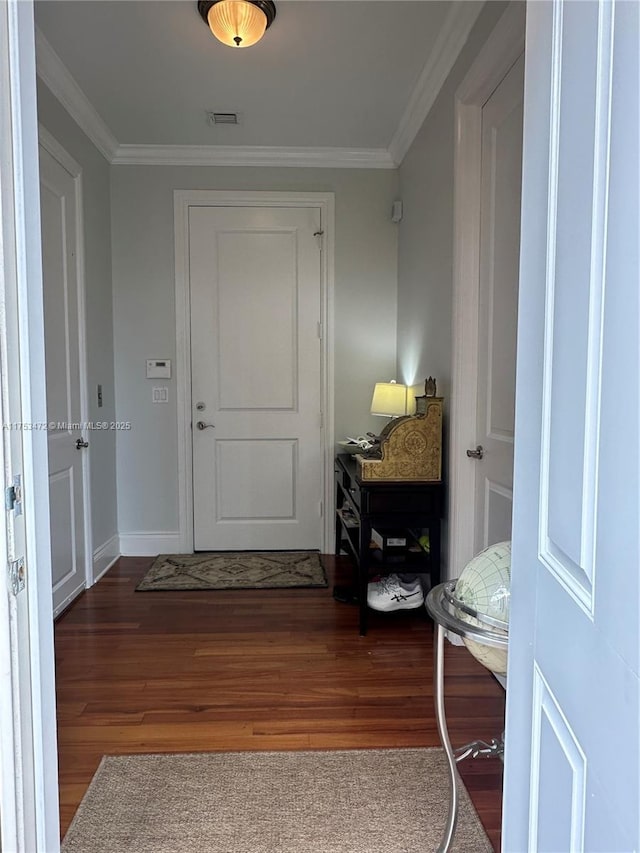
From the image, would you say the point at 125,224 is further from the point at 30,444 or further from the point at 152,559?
the point at 30,444

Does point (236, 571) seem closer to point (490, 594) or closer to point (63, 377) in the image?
point (63, 377)

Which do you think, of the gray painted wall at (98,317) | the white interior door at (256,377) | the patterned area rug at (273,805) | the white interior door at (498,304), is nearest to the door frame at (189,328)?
the white interior door at (256,377)

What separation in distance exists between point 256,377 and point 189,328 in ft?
1.84

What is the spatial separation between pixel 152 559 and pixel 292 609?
128cm

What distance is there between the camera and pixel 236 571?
3.70 meters

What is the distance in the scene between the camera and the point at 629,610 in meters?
0.58

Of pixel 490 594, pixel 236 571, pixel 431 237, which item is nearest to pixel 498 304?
pixel 431 237

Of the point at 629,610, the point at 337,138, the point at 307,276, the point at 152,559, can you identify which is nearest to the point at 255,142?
the point at 337,138

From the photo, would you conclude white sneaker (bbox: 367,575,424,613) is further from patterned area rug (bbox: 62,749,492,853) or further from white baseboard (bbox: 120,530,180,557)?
white baseboard (bbox: 120,530,180,557)

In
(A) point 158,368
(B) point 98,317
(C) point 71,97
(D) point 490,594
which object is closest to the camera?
(D) point 490,594

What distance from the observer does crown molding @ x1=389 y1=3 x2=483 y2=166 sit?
232 cm

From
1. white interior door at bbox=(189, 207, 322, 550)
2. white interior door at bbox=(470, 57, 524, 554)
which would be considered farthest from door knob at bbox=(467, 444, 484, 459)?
white interior door at bbox=(189, 207, 322, 550)

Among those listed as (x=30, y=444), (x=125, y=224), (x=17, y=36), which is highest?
(x=125, y=224)

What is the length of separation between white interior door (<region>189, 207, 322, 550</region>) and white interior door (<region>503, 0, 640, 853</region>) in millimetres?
3093
